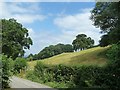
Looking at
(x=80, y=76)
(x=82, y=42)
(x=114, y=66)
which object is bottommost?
(x=80, y=76)

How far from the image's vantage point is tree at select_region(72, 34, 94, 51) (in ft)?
226

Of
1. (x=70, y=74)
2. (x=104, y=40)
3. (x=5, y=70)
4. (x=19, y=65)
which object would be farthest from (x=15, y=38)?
(x=5, y=70)

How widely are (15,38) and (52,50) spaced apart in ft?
36.0

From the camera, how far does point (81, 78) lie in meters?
18.1

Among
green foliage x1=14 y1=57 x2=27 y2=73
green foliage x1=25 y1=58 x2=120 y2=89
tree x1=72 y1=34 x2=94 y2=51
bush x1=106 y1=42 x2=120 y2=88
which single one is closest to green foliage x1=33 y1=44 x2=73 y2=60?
tree x1=72 y1=34 x2=94 y2=51

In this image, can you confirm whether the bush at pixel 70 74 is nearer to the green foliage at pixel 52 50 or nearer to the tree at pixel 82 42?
the green foliage at pixel 52 50

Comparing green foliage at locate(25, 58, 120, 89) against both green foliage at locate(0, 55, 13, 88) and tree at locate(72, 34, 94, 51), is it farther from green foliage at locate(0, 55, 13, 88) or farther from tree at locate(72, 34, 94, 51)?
tree at locate(72, 34, 94, 51)

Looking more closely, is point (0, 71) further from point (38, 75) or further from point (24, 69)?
point (24, 69)

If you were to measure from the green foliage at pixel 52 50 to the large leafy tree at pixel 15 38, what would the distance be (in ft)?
11.5

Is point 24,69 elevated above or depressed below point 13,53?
below

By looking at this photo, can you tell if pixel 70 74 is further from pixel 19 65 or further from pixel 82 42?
pixel 82 42

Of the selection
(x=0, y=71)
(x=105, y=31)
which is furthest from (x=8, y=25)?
(x=0, y=71)

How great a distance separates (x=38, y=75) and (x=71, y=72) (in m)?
5.31

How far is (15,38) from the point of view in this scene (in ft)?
191
